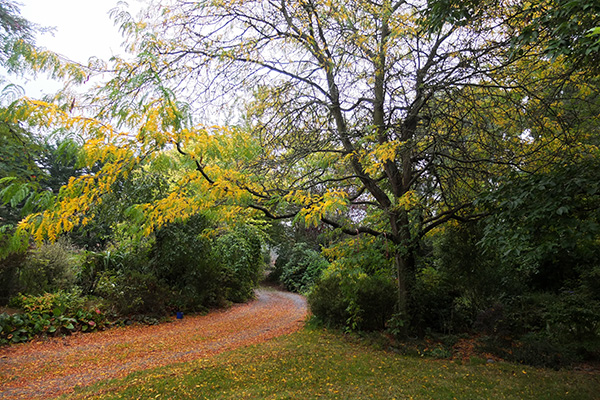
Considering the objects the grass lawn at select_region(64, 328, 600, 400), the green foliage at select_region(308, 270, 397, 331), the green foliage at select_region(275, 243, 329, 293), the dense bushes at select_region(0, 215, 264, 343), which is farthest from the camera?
the green foliage at select_region(275, 243, 329, 293)

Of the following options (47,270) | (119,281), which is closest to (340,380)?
(119,281)

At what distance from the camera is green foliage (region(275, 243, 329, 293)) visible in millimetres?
17828

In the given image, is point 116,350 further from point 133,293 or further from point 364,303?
point 364,303

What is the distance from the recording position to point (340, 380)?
4328mm

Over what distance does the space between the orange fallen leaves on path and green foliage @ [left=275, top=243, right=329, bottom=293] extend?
766 centimetres

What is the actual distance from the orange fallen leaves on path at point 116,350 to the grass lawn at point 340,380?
0.72 metres

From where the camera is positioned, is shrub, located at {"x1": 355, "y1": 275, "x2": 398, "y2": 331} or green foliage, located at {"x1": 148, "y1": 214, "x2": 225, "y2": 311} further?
green foliage, located at {"x1": 148, "y1": 214, "x2": 225, "y2": 311}

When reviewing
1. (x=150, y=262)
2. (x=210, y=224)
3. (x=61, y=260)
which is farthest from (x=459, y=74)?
(x=61, y=260)

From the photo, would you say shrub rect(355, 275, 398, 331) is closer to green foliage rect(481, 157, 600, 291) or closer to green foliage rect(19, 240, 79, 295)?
green foliage rect(481, 157, 600, 291)

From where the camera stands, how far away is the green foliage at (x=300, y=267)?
58.5 feet

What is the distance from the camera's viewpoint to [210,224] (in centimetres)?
1105

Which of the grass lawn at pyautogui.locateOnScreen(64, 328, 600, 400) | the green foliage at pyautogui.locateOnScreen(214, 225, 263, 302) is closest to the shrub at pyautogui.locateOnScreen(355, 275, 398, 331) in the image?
the grass lawn at pyautogui.locateOnScreen(64, 328, 600, 400)

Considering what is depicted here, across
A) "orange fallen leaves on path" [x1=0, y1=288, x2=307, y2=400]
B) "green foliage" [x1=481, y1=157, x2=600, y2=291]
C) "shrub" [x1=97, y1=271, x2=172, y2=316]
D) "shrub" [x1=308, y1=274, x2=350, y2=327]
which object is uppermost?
"green foliage" [x1=481, y1=157, x2=600, y2=291]

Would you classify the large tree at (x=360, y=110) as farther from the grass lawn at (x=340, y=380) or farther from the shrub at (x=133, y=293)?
the shrub at (x=133, y=293)
